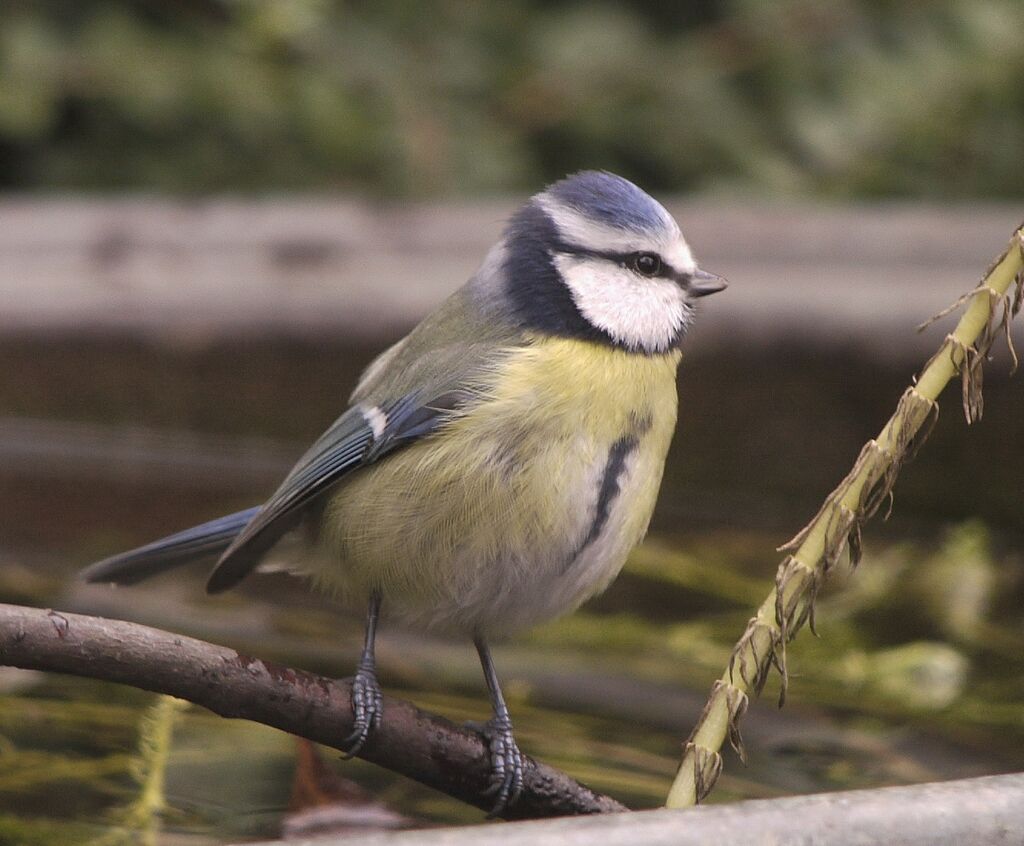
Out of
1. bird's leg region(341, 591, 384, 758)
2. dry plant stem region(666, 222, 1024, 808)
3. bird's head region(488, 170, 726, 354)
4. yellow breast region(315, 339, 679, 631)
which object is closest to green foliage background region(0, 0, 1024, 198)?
bird's head region(488, 170, 726, 354)

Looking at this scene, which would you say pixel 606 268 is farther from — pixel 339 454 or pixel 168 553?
pixel 168 553

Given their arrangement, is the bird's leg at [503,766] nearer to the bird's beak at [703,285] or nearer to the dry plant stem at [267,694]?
the dry plant stem at [267,694]

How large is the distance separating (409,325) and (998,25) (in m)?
1.08

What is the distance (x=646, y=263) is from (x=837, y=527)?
1.66 feet

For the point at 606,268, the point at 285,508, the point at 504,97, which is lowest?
the point at 285,508

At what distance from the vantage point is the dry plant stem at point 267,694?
0.74 meters

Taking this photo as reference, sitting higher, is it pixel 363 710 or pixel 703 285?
pixel 703 285

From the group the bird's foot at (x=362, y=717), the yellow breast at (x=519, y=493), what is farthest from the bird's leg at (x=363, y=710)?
the yellow breast at (x=519, y=493)

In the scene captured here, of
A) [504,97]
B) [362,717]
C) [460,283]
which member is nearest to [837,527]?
[362,717]

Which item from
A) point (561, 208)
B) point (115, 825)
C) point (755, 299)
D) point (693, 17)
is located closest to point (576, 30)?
point (693, 17)

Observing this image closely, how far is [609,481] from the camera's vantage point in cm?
116

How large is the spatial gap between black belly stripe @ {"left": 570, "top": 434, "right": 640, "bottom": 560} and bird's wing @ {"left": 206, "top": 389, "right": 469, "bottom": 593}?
0.13 metres

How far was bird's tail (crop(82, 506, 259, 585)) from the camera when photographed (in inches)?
50.6

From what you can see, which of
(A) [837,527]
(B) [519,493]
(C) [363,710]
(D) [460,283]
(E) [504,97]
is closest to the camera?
(A) [837,527]
